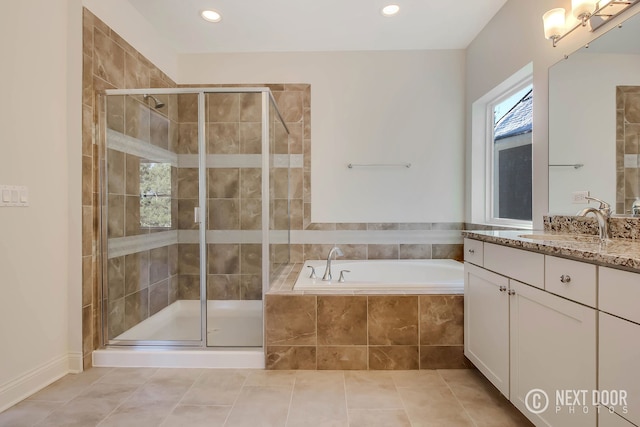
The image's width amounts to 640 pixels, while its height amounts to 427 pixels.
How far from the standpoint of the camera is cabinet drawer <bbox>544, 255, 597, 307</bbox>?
1011mm

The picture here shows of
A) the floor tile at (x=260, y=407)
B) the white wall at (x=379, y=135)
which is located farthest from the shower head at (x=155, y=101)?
the floor tile at (x=260, y=407)

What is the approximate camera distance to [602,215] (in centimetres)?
138

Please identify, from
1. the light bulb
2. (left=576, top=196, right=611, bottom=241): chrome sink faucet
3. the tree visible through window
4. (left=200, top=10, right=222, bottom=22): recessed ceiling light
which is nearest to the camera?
(left=576, top=196, right=611, bottom=241): chrome sink faucet

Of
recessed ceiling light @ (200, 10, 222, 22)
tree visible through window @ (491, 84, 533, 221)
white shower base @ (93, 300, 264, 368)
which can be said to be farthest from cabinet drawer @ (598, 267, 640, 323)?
recessed ceiling light @ (200, 10, 222, 22)

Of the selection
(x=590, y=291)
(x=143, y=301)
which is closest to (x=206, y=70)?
(x=143, y=301)

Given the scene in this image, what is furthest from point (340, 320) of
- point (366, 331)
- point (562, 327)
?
Answer: point (562, 327)

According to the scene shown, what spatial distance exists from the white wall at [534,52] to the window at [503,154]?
0.10m

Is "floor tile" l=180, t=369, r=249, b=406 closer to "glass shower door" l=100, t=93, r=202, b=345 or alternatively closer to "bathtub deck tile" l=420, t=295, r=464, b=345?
"glass shower door" l=100, t=93, r=202, b=345

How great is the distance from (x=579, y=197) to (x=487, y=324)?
0.85 m

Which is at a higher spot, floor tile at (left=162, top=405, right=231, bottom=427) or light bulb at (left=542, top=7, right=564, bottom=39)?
light bulb at (left=542, top=7, right=564, bottom=39)

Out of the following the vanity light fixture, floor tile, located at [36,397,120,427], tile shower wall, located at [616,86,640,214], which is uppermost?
the vanity light fixture

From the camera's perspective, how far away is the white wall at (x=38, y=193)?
62.6 inches

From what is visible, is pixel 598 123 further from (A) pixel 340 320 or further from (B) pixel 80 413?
(B) pixel 80 413

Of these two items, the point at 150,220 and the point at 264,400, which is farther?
the point at 150,220
